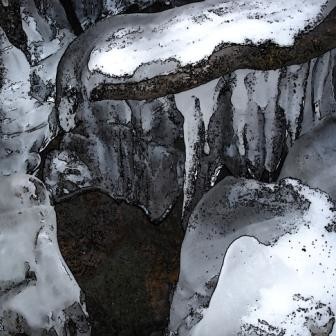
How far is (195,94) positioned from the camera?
1.75m

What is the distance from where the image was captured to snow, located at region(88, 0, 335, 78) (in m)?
1.51

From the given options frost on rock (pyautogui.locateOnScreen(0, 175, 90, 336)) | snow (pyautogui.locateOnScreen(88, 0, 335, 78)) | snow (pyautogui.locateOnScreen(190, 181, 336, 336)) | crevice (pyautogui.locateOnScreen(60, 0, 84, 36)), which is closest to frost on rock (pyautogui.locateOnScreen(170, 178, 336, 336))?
snow (pyautogui.locateOnScreen(190, 181, 336, 336))

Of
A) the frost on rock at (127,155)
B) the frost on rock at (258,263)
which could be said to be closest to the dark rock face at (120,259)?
the frost on rock at (127,155)

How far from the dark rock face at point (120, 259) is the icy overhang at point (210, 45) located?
0.56 meters

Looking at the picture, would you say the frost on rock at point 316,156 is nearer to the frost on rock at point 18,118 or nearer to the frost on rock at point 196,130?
the frost on rock at point 196,130

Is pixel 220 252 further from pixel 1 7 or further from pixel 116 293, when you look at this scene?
pixel 1 7

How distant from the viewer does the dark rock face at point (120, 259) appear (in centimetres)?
204

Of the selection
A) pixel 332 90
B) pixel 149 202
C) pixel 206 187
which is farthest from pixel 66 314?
pixel 332 90

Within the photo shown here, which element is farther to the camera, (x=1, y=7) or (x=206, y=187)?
(x=206, y=187)

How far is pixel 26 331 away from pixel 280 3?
113 cm

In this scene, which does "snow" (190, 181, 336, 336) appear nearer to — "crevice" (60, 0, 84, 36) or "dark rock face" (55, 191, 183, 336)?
"dark rock face" (55, 191, 183, 336)

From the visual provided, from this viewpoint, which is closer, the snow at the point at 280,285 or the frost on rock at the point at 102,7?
the snow at the point at 280,285

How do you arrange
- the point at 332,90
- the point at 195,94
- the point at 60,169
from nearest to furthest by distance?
the point at 195,94
the point at 332,90
the point at 60,169

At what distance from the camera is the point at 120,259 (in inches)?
80.5
